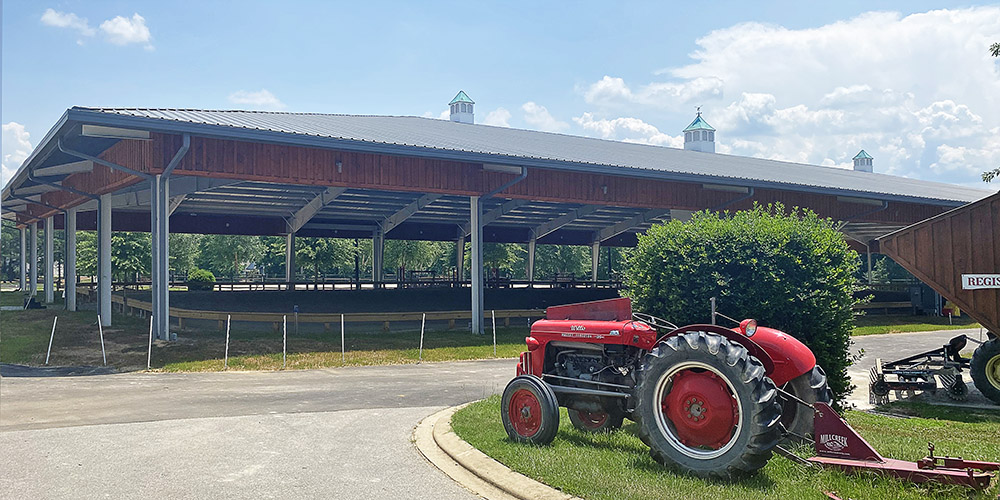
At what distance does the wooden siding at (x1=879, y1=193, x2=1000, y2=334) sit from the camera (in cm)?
1184

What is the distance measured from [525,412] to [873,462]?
3.51m

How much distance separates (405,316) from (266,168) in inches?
289

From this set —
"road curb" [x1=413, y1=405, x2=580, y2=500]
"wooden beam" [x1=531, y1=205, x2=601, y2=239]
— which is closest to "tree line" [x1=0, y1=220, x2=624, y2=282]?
"wooden beam" [x1=531, y1=205, x2=601, y2=239]

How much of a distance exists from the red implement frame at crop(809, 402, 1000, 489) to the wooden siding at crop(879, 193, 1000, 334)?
26.2 feet

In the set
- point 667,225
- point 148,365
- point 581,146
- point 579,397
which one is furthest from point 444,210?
point 579,397

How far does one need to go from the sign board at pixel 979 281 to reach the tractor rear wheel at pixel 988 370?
3.08 ft

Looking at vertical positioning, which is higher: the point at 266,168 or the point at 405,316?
the point at 266,168

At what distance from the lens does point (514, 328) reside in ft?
89.2

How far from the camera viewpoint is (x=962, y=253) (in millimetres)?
12203

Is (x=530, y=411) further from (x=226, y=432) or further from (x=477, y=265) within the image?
(x=477, y=265)

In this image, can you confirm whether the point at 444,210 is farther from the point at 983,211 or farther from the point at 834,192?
the point at 983,211

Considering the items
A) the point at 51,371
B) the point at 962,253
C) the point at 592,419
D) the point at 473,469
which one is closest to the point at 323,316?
the point at 51,371

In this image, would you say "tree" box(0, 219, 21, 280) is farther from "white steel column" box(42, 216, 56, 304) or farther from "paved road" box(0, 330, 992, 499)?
"paved road" box(0, 330, 992, 499)

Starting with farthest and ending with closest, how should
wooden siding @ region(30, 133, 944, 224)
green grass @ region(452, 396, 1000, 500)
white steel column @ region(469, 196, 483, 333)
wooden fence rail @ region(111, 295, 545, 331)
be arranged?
white steel column @ region(469, 196, 483, 333) → wooden fence rail @ region(111, 295, 545, 331) → wooden siding @ region(30, 133, 944, 224) → green grass @ region(452, 396, 1000, 500)
